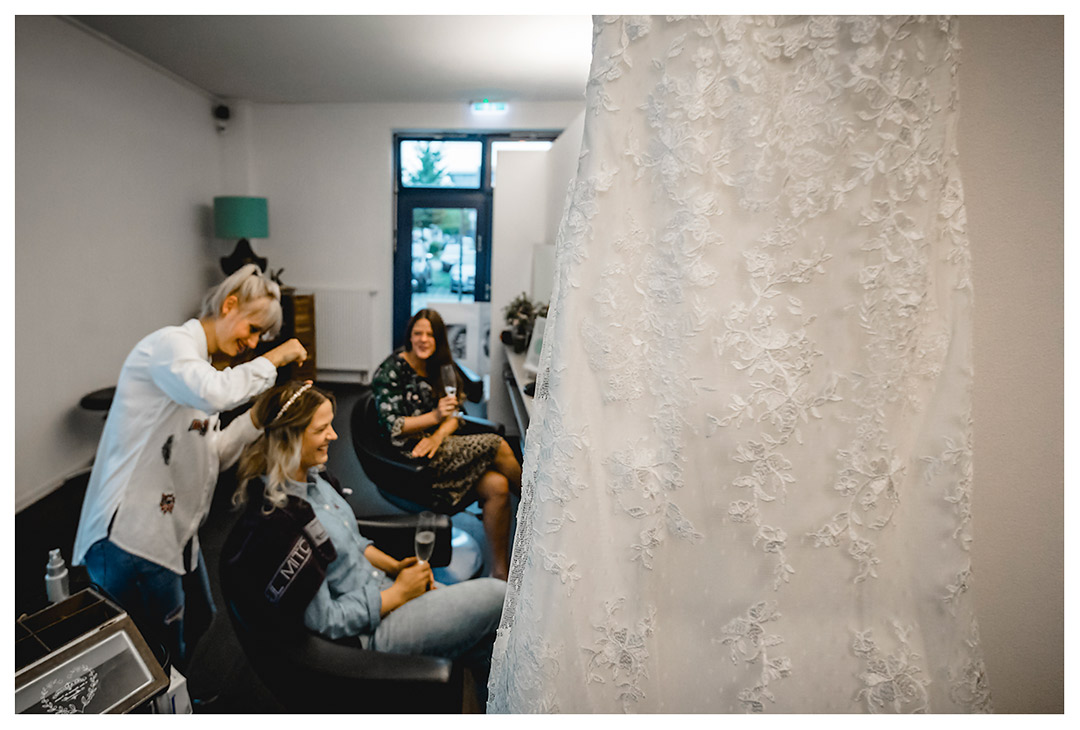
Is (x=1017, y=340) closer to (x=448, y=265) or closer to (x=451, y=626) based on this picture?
(x=451, y=626)

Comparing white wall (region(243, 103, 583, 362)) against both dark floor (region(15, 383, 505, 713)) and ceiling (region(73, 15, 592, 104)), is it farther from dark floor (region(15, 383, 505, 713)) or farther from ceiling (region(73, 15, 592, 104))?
dark floor (region(15, 383, 505, 713))

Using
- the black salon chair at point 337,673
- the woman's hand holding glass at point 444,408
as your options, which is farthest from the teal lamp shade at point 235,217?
the black salon chair at point 337,673

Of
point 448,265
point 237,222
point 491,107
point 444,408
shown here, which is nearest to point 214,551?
point 444,408

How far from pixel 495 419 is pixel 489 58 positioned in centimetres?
224

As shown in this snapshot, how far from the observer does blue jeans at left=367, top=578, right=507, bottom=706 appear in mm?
1264

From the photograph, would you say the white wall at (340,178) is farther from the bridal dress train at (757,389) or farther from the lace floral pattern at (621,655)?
the lace floral pattern at (621,655)

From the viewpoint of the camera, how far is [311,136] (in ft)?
15.1

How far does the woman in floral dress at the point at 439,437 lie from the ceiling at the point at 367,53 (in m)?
1.63

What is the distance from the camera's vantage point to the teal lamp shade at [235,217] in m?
3.96

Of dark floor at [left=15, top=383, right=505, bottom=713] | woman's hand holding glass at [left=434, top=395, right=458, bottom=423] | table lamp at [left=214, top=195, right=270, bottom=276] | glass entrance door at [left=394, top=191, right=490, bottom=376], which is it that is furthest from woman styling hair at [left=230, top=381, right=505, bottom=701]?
glass entrance door at [left=394, top=191, right=490, bottom=376]

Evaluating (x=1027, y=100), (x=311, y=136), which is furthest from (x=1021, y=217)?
(x=311, y=136)

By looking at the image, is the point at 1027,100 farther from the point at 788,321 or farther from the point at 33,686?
the point at 33,686

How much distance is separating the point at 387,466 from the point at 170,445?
0.94 metres
